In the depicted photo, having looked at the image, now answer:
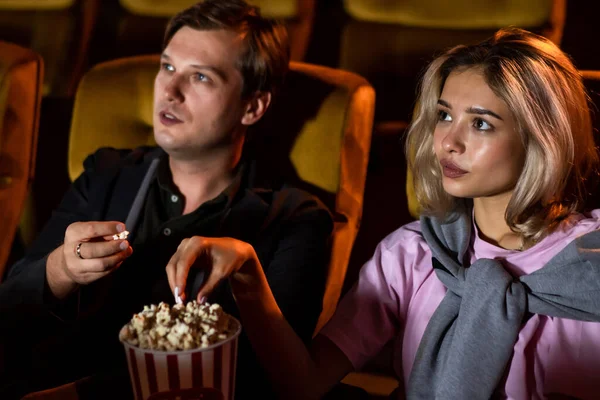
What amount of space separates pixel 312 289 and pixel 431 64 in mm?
435

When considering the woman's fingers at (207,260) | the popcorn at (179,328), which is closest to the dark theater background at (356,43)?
the woman's fingers at (207,260)

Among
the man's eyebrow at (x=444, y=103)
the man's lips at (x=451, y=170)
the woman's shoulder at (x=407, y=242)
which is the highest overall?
the man's eyebrow at (x=444, y=103)

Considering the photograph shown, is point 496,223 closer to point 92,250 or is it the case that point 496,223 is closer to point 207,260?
point 207,260

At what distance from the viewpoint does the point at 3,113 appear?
68.1 inches

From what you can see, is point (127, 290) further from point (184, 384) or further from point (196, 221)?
point (184, 384)

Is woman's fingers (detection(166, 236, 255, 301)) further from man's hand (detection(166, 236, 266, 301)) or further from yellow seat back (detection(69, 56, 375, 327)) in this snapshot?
yellow seat back (detection(69, 56, 375, 327))

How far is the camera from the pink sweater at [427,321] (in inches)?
41.8

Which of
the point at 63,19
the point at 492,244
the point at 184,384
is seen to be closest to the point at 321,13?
the point at 63,19

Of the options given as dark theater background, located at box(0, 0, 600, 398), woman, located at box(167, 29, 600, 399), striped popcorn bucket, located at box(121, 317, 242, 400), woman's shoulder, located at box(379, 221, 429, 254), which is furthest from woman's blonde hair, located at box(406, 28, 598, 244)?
dark theater background, located at box(0, 0, 600, 398)

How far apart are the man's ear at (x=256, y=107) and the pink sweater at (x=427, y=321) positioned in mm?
470

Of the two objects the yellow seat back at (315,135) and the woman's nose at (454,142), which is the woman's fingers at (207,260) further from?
the yellow seat back at (315,135)

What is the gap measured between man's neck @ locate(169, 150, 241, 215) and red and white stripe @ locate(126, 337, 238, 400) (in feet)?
2.25

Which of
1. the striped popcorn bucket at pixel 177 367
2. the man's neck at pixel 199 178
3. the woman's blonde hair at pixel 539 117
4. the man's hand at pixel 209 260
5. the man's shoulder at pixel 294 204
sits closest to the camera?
the striped popcorn bucket at pixel 177 367

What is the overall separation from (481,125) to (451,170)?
8cm
